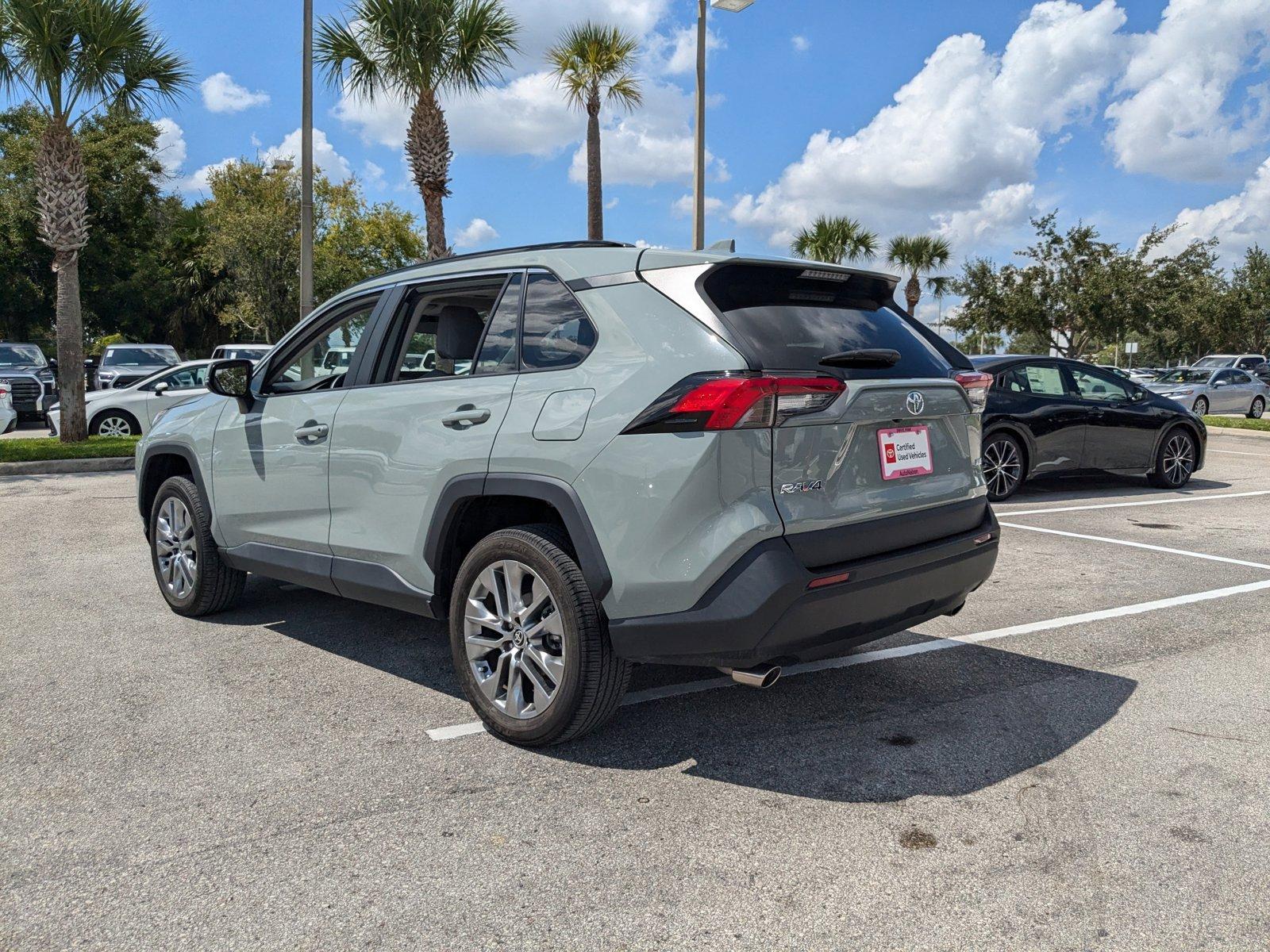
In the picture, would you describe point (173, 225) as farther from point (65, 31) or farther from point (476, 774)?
point (476, 774)

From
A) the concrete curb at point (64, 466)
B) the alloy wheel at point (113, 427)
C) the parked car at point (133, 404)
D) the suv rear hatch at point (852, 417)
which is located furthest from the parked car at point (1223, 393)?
the suv rear hatch at point (852, 417)

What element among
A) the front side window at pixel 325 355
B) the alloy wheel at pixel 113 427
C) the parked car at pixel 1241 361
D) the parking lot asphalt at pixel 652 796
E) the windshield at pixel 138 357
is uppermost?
the parked car at pixel 1241 361

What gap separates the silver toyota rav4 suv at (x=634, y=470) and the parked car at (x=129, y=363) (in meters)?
18.3

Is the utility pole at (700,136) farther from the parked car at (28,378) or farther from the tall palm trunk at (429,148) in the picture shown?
the parked car at (28,378)

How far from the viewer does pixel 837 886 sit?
2730 mm

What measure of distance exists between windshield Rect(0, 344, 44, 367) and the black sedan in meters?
20.6

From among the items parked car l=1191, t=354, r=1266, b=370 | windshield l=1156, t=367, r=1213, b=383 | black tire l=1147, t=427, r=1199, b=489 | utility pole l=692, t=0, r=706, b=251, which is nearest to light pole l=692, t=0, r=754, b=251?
utility pole l=692, t=0, r=706, b=251

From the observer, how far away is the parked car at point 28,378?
812 inches

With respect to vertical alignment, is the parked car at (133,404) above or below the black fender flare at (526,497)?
above

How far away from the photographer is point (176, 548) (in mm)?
5742

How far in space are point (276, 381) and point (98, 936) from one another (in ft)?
10.2

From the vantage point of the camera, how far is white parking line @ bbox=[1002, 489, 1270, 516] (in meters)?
9.71

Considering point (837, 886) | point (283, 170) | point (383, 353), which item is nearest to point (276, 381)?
point (383, 353)

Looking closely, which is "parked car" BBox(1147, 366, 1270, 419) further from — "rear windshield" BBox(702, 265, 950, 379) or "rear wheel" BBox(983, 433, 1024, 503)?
"rear windshield" BBox(702, 265, 950, 379)
